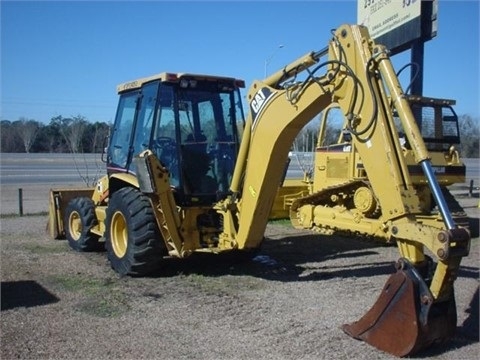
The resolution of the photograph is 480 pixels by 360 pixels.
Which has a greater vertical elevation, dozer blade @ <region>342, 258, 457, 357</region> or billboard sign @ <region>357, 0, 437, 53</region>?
billboard sign @ <region>357, 0, 437, 53</region>

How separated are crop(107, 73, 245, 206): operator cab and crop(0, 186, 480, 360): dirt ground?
4.32 feet

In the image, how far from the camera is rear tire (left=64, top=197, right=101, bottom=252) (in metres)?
9.27

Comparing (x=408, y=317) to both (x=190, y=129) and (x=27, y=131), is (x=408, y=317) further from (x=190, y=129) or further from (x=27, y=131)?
(x=27, y=131)

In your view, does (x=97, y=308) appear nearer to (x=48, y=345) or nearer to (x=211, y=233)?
(x=48, y=345)

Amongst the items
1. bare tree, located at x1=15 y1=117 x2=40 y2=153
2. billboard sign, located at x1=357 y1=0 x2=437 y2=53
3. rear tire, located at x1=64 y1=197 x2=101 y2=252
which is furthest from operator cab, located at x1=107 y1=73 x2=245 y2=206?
bare tree, located at x1=15 y1=117 x2=40 y2=153

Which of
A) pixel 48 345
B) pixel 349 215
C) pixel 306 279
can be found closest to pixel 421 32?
pixel 349 215

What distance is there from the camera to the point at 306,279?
7.54 meters

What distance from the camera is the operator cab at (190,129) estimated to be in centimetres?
755

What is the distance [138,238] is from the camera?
718 cm

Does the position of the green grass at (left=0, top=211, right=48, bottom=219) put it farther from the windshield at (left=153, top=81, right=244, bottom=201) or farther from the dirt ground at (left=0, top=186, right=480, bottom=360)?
the windshield at (left=153, top=81, right=244, bottom=201)

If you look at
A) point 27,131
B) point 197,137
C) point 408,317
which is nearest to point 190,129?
point 197,137

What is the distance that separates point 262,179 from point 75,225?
457 cm

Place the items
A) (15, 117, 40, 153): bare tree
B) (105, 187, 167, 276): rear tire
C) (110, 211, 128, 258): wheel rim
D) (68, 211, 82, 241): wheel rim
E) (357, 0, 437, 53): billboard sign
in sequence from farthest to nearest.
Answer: (15, 117, 40, 153): bare tree → (357, 0, 437, 53): billboard sign → (68, 211, 82, 241): wheel rim → (110, 211, 128, 258): wheel rim → (105, 187, 167, 276): rear tire

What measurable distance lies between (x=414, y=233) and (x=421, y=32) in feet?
34.5
